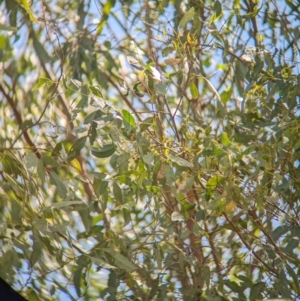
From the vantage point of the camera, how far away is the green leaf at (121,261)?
3.76 feet

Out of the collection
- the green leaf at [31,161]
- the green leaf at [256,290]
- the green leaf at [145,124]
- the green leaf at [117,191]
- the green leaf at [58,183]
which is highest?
the green leaf at [145,124]

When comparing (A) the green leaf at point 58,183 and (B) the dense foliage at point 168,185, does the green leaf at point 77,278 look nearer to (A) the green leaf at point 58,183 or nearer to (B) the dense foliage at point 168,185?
(B) the dense foliage at point 168,185

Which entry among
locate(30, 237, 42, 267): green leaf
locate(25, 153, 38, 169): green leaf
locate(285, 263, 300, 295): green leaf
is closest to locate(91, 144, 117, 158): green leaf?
locate(25, 153, 38, 169): green leaf

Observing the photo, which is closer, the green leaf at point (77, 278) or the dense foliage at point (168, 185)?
the dense foliage at point (168, 185)

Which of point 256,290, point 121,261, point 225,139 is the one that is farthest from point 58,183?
point 256,290

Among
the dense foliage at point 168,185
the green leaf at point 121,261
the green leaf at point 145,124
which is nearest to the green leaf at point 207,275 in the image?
the dense foliage at point 168,185

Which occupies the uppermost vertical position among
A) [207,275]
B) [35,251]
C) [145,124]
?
[145,124]

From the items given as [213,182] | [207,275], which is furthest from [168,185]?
[207,275]

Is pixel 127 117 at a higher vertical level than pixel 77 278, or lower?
higher

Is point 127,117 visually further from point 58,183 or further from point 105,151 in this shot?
point 58,183

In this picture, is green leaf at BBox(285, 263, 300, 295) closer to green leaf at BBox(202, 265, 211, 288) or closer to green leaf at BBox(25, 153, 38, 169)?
green leaf at BBox(202, 265, 211, 288)

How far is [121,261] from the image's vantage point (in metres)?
1.15

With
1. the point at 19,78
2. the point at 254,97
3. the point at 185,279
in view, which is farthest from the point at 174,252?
the point at 19,78

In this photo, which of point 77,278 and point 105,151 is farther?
point 77,278
